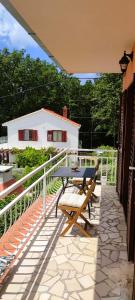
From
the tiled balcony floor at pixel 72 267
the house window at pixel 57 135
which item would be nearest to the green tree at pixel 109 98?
the house window at pixel 57 135

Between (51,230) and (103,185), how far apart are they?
2990 millimetres

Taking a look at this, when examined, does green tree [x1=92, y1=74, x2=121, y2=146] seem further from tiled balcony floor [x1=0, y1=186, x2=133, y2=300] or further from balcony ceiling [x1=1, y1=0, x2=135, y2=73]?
tiled balcony floor [x1=0, y1=186, x2=133, y2=300]

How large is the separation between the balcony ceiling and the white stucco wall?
52.5ft

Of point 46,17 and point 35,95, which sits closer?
point 46,17

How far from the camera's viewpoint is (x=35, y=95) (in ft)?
97.9

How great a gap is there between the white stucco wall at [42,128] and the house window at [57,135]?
8.5 inches

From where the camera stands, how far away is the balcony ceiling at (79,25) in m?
2.39

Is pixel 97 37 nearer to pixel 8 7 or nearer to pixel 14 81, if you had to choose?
pixel 8 7

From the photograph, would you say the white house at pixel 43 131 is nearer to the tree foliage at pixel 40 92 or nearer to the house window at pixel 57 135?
the house window at pixel 57 135

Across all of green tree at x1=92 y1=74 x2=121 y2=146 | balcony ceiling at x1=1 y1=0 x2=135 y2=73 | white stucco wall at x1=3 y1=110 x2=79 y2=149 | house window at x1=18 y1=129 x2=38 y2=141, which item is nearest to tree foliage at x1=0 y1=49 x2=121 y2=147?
green tree at x1=92 y1=74 x2=121 y2=146

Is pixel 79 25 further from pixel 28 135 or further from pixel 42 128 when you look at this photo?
pixel 28 135

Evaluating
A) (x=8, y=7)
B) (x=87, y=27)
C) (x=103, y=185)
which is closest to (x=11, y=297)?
(x=8, y=7)

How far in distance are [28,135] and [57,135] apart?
2.13 meters

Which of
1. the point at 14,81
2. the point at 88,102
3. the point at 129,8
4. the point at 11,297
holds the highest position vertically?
the point at 14,81
